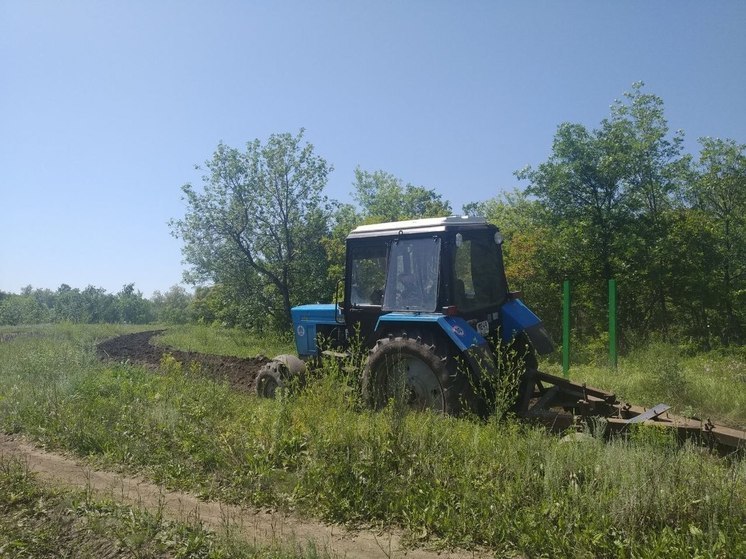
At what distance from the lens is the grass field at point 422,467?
360 centimetres

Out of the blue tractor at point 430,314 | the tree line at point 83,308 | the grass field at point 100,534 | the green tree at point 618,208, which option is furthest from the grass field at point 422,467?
the tree line at point 83,308

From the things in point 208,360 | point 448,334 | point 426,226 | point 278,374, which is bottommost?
point 208,360

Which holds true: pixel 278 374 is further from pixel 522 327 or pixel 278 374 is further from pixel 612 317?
pixel 612 317

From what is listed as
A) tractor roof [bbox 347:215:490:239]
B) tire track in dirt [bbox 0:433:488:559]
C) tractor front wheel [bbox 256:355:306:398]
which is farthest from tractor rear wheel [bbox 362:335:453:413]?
tire track in dirt [bbox 0:433:488:559]

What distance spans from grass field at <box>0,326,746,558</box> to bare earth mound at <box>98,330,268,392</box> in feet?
6.85

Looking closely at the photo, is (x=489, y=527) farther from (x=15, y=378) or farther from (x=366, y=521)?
(x=15, y=378)

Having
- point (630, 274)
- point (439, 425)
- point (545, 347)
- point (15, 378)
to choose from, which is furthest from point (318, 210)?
point (439, 425)

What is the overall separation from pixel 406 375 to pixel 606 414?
2.09 metres

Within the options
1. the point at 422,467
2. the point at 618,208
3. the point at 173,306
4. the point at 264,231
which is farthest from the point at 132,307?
the point at 422,467

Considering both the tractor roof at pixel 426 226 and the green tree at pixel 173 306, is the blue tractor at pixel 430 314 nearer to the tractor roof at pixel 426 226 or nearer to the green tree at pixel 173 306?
the tractor roof at pixel 426 226

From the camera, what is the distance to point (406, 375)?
6.14 metres

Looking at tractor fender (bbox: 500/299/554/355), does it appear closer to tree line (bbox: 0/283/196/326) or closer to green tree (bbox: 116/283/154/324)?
tree line (bbox: 0/283/196/326)

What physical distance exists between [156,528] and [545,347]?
4.68 m

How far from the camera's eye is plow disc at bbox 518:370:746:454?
15.6 feet
